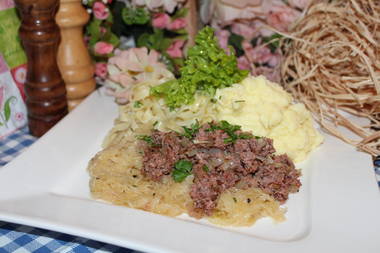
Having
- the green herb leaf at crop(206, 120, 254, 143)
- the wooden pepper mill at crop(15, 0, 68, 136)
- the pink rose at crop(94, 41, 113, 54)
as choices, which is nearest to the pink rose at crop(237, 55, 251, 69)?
the pink rose at crop(94, 41, 113, 54)

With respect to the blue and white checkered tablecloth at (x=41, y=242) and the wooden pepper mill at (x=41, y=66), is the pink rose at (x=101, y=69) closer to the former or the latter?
the wooden pepper mill at (x=41, y=66)

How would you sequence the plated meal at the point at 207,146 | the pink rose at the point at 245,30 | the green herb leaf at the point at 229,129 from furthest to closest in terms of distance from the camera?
1. the pink rose at the point at 245,30
2. the green herb leaf at the point at 229,129
3. the plated meal at the point at 207,146

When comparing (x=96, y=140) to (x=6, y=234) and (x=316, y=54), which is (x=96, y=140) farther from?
(x=316, y=54)

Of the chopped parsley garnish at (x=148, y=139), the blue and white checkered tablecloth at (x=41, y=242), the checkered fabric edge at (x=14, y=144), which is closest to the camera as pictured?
the blue and white checkered tablecloth at (x=41, y=242)

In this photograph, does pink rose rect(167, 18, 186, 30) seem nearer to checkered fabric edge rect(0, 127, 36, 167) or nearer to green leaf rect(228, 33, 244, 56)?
green leaf rect(228, 33, 244, 56)

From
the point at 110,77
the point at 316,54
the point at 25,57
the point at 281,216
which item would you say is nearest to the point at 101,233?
the point at 281,216

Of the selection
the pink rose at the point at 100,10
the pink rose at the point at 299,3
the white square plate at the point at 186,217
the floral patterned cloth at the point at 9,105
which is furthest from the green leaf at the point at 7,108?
the pink rose at the point at 299,3

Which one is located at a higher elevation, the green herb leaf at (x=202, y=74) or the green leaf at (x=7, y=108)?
the green herb leaf at (x=202, y=74)

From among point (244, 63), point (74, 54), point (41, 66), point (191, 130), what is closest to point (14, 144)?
point (41, 66)
